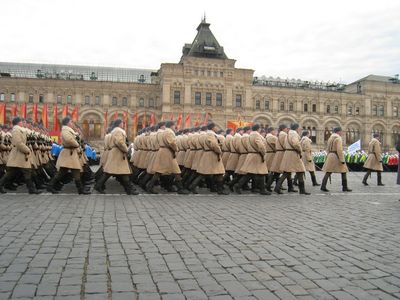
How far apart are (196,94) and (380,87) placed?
31846 millimetres

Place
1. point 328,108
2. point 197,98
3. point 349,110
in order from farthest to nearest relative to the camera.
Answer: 1. point 349,110
2. point 328,108
3. point 197,98

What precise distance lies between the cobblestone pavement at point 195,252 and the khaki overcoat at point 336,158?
168 inches

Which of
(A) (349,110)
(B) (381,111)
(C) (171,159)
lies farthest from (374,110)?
(C) (171,159)

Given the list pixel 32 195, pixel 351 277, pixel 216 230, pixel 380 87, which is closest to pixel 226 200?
pixel 216 230

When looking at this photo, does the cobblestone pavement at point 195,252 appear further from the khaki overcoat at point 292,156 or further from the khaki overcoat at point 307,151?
the khaki overcoat at point 307,151

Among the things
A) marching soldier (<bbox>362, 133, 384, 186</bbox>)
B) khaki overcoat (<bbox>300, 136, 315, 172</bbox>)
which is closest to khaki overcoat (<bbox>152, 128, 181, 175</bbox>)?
khaki overcoat (<bbox>300, 136, 315, 172</bbox>)

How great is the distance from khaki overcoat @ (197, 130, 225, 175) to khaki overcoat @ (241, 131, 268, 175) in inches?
28.3

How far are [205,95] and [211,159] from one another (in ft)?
152

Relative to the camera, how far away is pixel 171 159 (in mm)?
10711

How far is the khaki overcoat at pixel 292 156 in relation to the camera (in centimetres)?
1095

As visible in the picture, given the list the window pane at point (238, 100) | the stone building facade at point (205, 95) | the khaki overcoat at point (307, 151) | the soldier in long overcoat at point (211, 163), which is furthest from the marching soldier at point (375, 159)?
the window pane at point (238, 100)

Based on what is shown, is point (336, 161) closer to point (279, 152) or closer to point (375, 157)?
point (279, 152)

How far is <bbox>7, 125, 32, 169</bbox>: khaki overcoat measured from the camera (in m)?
9.74

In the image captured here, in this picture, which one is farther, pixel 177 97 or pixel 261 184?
pixel 177 97
